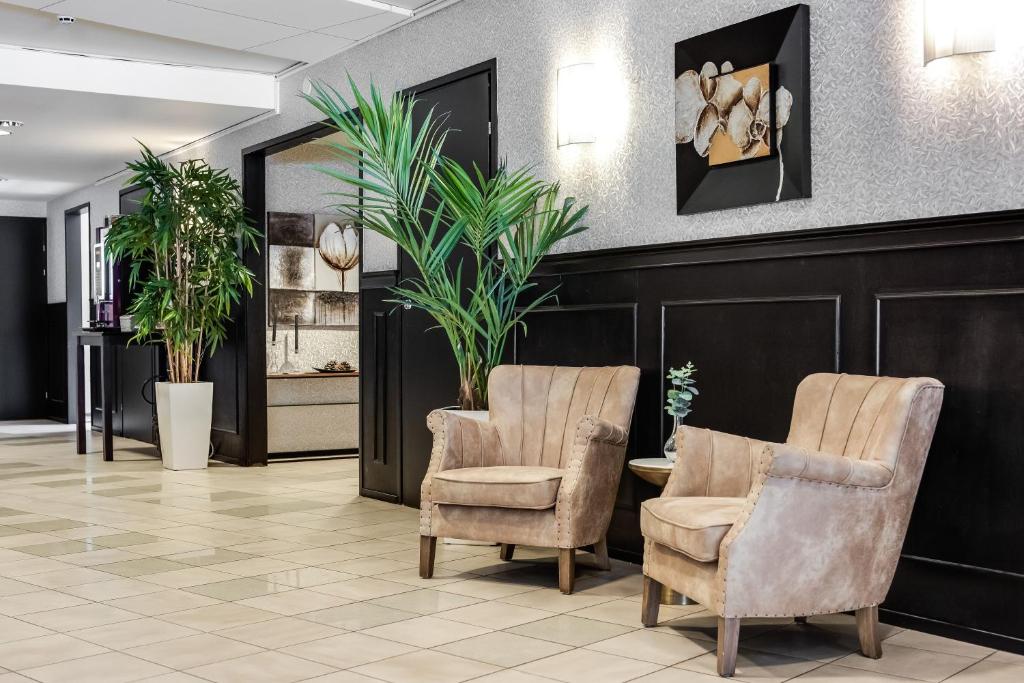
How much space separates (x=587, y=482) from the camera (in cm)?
405

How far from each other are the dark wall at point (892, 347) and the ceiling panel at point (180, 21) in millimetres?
2845

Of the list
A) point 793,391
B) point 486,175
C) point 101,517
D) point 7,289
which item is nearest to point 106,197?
point 7,289

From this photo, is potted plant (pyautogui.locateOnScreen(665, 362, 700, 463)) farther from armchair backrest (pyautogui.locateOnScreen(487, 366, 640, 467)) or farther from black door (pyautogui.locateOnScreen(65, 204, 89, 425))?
black door (pyautogui.locateOnScreen(65, 204, 89, 425))

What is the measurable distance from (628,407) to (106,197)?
8.95m

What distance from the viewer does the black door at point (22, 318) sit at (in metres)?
13.3

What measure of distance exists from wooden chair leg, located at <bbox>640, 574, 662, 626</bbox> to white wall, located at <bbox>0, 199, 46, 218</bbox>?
1205 centimetres

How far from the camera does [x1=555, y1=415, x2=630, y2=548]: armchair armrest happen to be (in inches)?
158

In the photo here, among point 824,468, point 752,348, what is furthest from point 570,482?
point 824,468

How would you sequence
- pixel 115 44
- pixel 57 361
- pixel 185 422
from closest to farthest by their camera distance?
pixel 115 44 → pixel 185 422 → pixel 57 361

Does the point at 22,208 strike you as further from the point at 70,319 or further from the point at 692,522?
the point at 692,522

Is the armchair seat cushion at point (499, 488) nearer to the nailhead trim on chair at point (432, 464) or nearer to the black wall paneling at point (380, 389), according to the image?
the nailhead trim on chair at point (432, 464)

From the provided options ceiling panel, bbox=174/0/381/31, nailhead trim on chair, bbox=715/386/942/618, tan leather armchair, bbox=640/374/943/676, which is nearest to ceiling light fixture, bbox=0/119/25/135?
ceiling panel, bbox=174/0/381/31

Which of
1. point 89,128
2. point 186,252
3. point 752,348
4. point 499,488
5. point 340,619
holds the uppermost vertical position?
point 89,128

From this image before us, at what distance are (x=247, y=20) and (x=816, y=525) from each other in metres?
4.53
